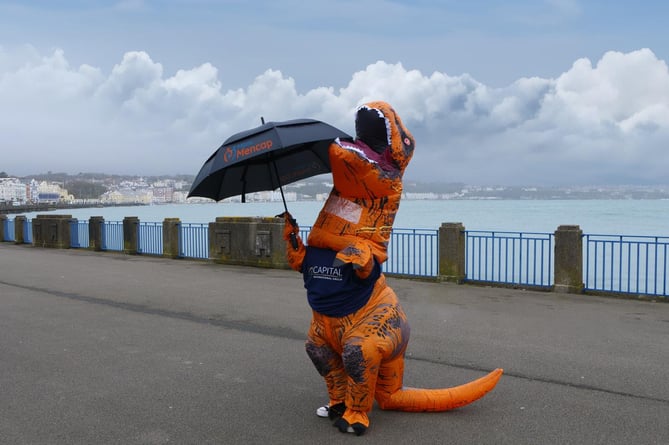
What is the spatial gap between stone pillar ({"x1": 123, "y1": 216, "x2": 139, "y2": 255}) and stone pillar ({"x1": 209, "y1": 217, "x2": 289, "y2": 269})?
13.4ft

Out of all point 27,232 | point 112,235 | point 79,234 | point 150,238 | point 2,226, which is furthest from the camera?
point 2,226

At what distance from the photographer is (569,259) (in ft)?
33.0

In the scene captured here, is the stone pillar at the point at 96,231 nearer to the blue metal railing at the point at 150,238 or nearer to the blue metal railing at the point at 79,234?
the blue metal railing at the point at 79,234

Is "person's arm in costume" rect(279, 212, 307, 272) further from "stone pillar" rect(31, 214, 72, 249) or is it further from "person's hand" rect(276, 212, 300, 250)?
"stone pillar" rect(31, 214, 72, 249)

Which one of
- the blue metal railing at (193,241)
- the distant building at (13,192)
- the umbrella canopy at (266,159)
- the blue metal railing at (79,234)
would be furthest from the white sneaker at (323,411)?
the distant building at (13,192)

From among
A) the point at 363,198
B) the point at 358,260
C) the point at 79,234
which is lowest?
the point at 79,234

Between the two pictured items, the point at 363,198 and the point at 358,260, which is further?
the point at 363,198

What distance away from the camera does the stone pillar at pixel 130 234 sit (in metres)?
17.7

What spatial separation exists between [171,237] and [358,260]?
528 inches

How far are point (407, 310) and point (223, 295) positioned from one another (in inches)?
125

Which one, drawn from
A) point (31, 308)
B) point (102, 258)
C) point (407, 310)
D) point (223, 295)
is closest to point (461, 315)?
point (407, 310)

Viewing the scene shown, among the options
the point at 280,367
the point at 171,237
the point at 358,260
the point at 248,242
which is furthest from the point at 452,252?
the point at 171,237

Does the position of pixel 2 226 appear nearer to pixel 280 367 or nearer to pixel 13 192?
pixel 280 367

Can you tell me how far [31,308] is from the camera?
8.68 meters
